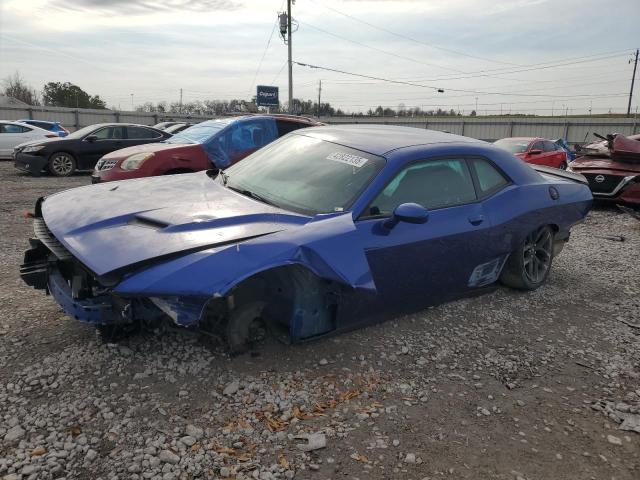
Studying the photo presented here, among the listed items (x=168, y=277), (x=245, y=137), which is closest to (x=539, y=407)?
(x=168, y=277)

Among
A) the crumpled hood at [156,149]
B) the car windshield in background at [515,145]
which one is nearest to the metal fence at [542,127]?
the car windshield in background at [515,145]

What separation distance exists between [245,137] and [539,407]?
21.0ft

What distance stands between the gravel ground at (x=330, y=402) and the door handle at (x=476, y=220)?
31.5 inches

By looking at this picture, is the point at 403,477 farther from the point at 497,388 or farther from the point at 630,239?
the point at 630,239

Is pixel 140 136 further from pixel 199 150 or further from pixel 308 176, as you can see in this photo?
pixel 308 176

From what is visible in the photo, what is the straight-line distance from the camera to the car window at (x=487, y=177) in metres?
4.14

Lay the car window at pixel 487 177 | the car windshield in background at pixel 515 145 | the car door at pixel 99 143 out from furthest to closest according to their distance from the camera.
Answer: the car windshield in background at pixel 515 145
the car door at pixel 99 143
the car window at pixel 487 177

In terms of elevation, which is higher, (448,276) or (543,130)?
(543,130)

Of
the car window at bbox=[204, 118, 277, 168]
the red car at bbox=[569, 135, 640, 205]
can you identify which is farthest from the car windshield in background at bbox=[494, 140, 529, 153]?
the car window at bbox=[204, 118, 277, 168]

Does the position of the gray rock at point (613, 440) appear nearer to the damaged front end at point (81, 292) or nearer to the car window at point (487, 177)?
the car window at point (487, 177)

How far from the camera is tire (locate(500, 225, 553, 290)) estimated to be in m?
4.51

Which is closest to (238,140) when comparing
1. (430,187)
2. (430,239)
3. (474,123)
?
(430,187)

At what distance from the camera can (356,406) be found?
278 centimetres

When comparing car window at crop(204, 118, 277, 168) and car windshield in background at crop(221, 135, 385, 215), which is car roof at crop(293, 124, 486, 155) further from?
car window at crop(204, 118, 277, 168)
